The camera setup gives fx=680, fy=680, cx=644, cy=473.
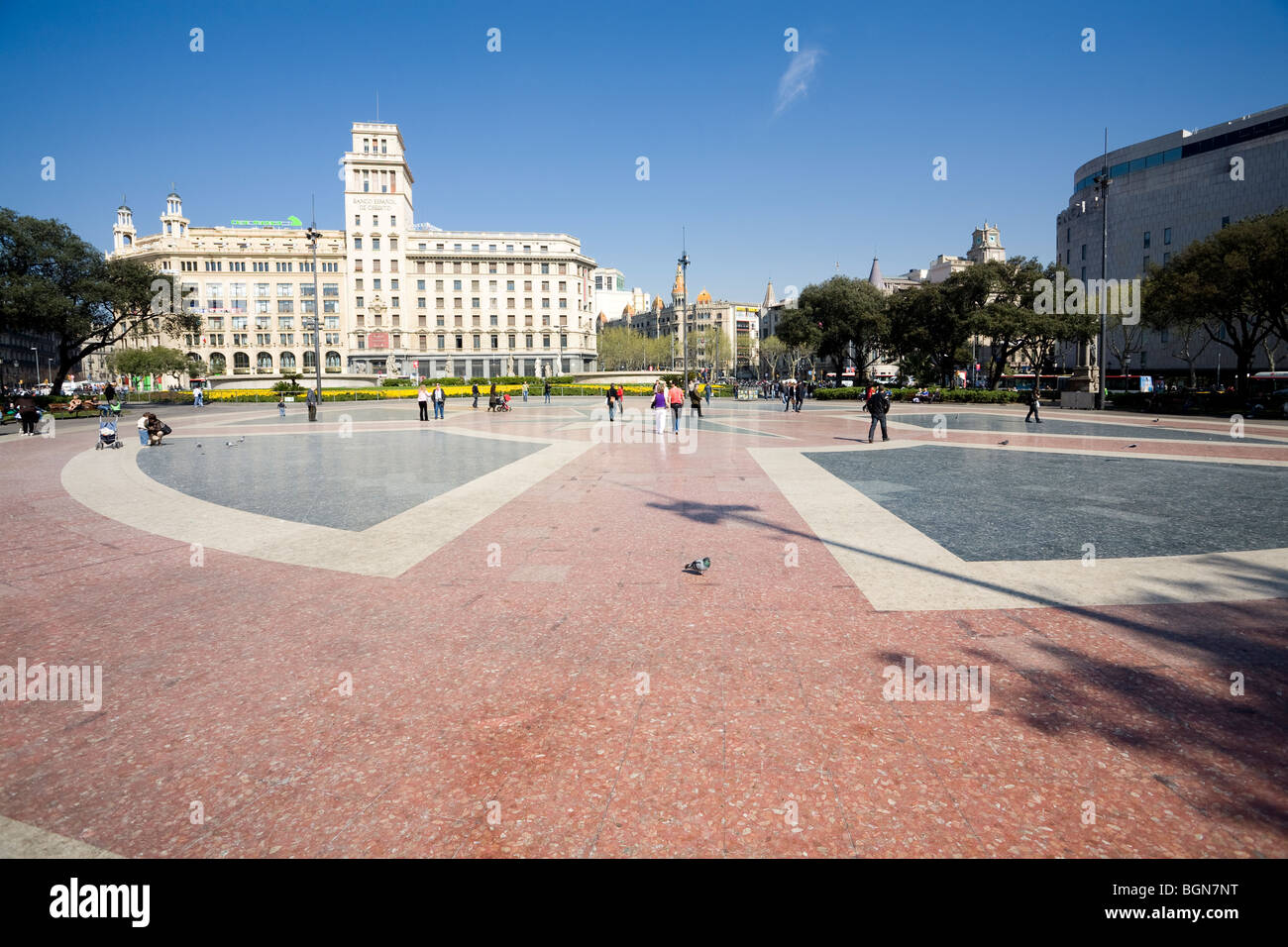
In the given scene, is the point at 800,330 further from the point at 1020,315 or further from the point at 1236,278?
the point at 1236,278

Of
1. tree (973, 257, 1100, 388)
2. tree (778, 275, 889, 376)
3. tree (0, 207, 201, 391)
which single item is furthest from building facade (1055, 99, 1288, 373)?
tree (0, 207, 201, 391)

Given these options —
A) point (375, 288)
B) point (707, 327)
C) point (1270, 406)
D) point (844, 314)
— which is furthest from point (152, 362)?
point (707, 327)

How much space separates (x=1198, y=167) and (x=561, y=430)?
261ft

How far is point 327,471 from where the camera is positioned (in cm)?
1416

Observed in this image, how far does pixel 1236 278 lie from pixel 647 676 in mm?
39087

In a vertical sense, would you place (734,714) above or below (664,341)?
below

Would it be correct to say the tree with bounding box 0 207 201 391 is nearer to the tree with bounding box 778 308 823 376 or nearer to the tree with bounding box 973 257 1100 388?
the tree with bounding box 778 308 823 376

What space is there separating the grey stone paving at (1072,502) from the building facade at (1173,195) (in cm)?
5554

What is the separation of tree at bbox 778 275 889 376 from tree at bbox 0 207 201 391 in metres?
46.6

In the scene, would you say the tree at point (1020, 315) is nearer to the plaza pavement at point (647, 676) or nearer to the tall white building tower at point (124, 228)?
the plaza pavement at point (647, 676)

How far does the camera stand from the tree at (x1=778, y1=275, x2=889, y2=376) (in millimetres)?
54531

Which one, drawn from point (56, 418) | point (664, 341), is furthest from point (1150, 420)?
point (664, 341)
